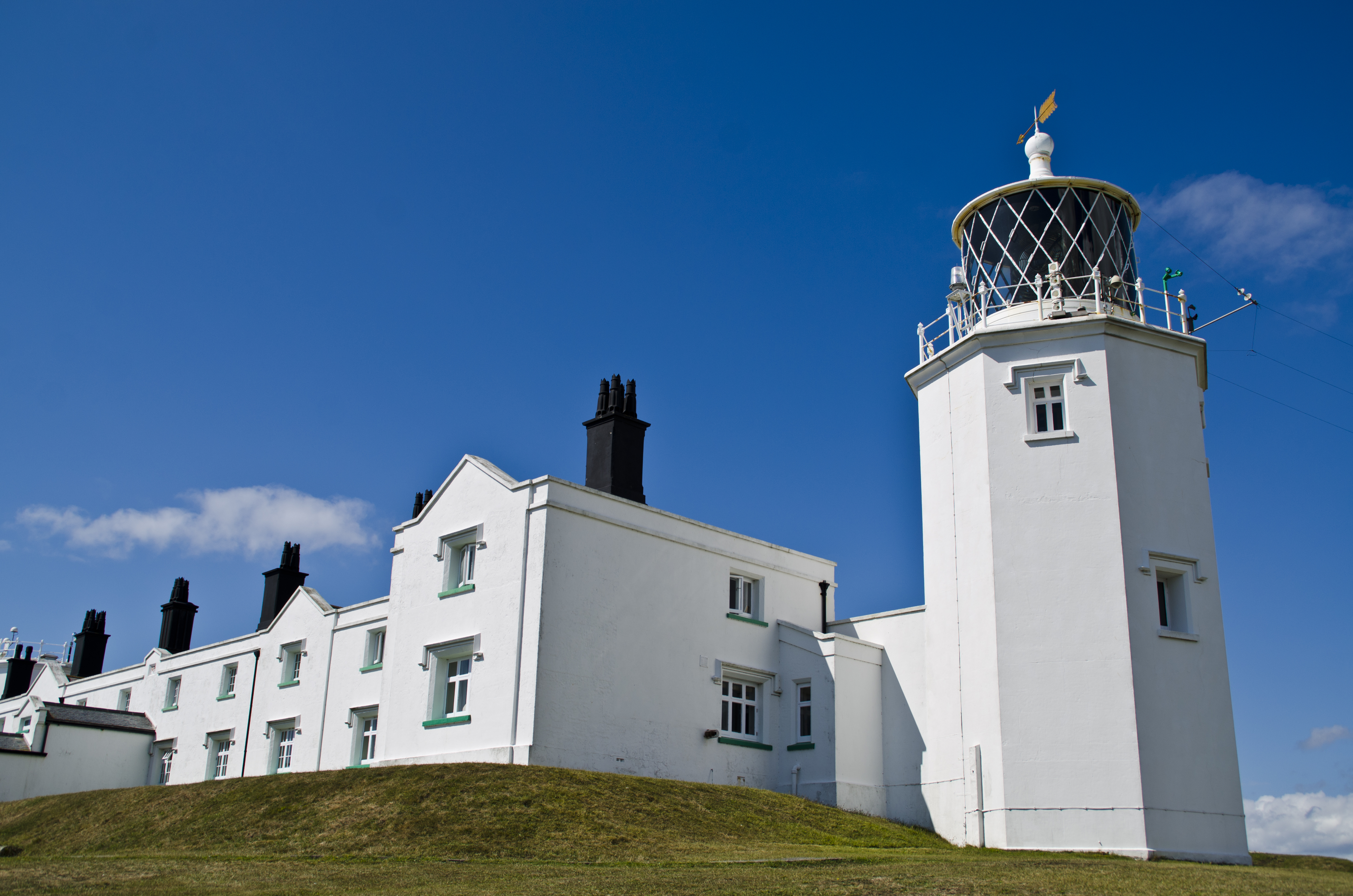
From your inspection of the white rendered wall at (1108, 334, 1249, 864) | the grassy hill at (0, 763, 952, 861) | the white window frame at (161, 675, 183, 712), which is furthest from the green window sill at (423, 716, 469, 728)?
the white window frame at (161, 675, 183, 712)

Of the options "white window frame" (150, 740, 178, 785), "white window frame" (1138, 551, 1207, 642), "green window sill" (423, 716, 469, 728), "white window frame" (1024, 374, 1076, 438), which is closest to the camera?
"white window frame" (1138, 551, 1207, 642)

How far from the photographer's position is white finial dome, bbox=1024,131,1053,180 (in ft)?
69.2

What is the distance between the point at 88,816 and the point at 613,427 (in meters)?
13.2

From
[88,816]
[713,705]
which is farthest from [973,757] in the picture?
[88,816]

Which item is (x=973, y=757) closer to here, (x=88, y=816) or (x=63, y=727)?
(x=88, y=816)

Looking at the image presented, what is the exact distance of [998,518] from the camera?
18547mm

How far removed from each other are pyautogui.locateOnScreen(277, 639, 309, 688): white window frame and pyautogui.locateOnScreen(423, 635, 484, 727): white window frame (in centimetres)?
867

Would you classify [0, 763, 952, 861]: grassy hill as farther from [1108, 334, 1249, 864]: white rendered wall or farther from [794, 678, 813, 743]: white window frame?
[1108, 334, 1249, 864]: white rendered wall

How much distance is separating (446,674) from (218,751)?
547 inches

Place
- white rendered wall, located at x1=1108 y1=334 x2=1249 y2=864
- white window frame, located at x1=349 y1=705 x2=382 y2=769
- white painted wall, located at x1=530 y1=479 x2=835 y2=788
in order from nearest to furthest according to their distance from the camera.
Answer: white rendered wall, located at x1=1108 y1=334 x2=1249 y2=864 → white painted wall, located at x1=530 y1=479 x2=835 y2=788 → white window frame, located at x1=349 y1=705 x2=382 y2=769

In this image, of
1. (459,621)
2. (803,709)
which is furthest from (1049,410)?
(459,621)

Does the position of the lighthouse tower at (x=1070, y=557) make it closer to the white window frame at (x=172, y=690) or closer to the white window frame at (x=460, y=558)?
the white window frame at (x=460, y=558)

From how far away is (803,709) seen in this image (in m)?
24.1

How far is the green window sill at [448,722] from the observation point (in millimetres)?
21812
